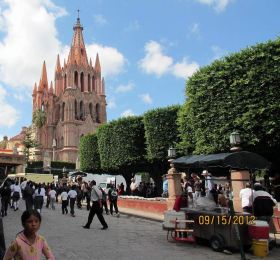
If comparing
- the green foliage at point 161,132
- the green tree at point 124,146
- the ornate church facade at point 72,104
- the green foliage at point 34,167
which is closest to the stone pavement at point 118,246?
the green foliage at point 161,132

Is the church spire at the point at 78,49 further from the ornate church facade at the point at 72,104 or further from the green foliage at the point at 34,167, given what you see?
the green foliage at the point at 34,167

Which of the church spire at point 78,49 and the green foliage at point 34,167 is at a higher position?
the church spire at point 78,49

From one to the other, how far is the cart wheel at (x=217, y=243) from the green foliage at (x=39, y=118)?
3507 inches

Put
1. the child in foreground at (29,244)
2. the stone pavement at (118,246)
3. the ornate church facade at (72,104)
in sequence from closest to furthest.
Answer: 1. the child in foreground at (29,244)
2. the stone pavement at (118,246)
3. the ornate church facade at (72,104)

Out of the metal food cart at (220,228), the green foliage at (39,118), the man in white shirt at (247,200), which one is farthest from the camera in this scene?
the green foliage at (39,118)

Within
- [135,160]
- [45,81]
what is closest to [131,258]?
[135,160]

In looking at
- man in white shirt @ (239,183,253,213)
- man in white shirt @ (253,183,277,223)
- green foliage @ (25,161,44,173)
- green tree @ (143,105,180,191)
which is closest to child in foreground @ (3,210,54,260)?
man in white shirt @ (253,183,277,223)

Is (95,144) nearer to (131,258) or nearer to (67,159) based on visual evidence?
(131,258)

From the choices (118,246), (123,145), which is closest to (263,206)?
(118,246)

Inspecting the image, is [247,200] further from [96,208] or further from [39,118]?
[39,118]

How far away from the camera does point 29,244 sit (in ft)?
14.1

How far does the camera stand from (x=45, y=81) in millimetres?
106562

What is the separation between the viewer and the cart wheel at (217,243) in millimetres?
10253

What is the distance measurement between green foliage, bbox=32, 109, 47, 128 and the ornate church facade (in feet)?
2.51
